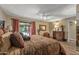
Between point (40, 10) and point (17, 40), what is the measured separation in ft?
2.12

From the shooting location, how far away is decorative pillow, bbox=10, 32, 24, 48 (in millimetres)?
2438

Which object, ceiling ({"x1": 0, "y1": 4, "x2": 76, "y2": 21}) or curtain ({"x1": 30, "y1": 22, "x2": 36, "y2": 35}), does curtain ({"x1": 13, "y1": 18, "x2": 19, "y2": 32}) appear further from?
curtain ({"x1": 30, "y1": 22, "x2": 36, "y2": 35})

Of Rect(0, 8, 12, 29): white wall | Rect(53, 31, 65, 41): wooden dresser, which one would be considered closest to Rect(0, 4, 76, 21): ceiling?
Rect(0, 8, 12, 29): white wall

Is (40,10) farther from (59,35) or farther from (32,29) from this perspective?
(59,35)

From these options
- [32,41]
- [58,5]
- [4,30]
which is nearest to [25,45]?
[32,41]

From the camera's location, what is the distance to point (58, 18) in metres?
2.49

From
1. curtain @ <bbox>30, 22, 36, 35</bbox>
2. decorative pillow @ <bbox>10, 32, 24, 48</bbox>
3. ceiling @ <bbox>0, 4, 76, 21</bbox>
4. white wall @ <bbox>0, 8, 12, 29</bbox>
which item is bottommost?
decorative pillow @ <bbox>10, 32, 24, 48</bbox>

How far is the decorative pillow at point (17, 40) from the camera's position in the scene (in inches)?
96.0

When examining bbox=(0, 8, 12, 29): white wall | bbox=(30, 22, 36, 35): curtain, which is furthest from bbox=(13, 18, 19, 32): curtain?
bbox=(30, 22, 36, 35): curtain

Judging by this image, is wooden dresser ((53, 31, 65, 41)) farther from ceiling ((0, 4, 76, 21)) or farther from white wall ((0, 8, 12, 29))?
white wall ((0, 8, 12, 29))

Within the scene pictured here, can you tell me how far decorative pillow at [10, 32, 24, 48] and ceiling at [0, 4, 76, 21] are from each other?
0.34 m

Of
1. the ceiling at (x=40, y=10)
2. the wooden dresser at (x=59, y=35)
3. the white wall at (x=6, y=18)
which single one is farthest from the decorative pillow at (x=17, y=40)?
the wooden dresser at (x=59, y=35)

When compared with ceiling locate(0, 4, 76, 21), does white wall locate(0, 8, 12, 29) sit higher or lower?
lower
